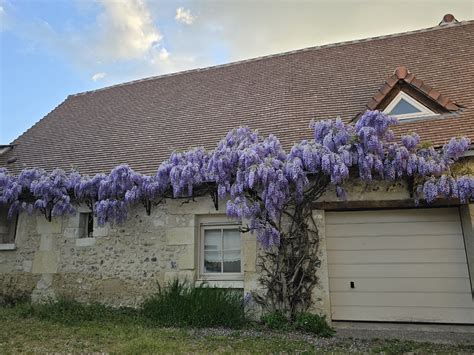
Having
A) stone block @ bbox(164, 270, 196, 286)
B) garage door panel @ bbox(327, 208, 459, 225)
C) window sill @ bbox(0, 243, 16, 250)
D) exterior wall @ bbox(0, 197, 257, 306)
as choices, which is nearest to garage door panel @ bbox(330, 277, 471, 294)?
garage door panel @ bbox(327, 208, 459, 225)

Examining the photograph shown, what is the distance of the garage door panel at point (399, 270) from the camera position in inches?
209

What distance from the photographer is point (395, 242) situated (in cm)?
559

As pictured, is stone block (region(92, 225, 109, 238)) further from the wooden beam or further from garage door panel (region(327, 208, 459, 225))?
garage door panel (region(327, 208, 459, 225))

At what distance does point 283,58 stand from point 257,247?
543 cm

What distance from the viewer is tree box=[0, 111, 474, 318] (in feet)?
16.8

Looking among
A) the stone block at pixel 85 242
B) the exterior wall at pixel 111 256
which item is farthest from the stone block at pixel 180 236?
the stone block at pixel 85 242

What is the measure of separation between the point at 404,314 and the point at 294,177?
2464mm

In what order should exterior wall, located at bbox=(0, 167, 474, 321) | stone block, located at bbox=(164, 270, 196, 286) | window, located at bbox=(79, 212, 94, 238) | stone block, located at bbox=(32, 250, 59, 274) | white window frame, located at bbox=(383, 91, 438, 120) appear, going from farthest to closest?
1. window, located at bbox=(79, 212, 94, 238)
2. stone block, located at bbox=(32, 250, 59, 274)
3. white window frame, located at bbox=(383, 91, 438, 120)
4. stone block, located at bbox=(164, 270, 196, 286)
5. exterior wall, located at bbox=(0, 167, 474, 321)

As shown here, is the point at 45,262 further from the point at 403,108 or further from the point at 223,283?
the point at 403,108

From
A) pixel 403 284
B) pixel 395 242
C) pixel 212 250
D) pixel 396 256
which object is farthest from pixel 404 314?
pixel 212 250

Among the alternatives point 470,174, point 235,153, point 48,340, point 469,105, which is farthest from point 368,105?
point 48,340

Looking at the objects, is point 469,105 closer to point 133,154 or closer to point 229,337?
point 229,337

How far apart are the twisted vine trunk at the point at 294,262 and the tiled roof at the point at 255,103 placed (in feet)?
3.95

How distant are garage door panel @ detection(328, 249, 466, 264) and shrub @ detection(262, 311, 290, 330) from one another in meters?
1.13
